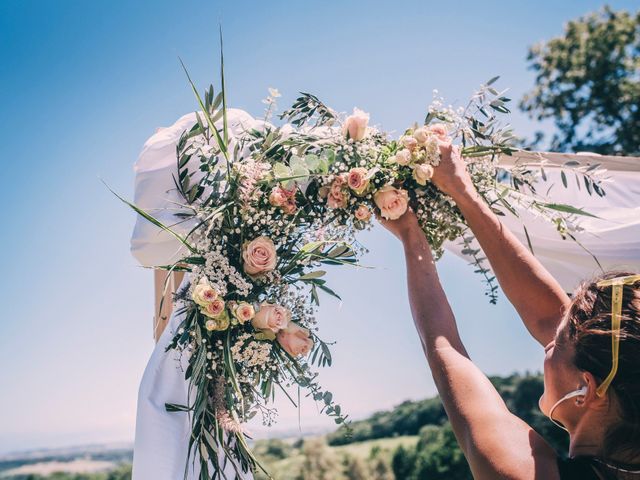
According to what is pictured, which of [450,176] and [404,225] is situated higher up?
[450,176]

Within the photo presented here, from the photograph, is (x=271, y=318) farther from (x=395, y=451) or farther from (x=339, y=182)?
(x=395, y=451)

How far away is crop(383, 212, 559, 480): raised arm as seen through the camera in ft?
5.54

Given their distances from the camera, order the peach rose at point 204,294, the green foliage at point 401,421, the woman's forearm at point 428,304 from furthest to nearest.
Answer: the green foliage at point 401,421 → the peach rose at point 204,294 → the woman's forearm at point 428,304

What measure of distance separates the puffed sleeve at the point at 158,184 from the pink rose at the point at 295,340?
26.5 inches

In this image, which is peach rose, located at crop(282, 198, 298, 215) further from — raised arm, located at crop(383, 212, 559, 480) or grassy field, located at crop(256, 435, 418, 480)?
grassy field, located at crop(256, 435, 418, 480)

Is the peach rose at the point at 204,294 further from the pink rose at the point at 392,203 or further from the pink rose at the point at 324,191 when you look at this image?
the pink rose at the point at 392,203

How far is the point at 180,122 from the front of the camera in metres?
2.79

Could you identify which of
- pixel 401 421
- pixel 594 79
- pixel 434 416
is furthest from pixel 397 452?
pixel 594 79

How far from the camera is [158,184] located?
2715mm

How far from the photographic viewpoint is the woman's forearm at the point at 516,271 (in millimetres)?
2363

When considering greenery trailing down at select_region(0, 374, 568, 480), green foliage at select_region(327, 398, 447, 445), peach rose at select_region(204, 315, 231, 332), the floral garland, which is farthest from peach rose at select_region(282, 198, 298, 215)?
green foliage at select_region(327, 398, 447, 445)

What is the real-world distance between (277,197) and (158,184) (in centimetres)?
68

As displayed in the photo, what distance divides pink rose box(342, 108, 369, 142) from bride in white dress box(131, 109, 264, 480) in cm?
40

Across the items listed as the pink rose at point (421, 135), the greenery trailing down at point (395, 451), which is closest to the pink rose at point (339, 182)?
the pink rose at point (421, 135)
